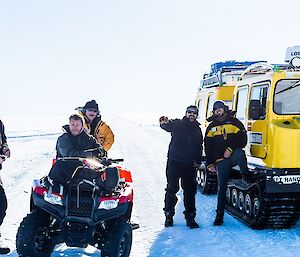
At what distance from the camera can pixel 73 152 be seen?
5273 mm

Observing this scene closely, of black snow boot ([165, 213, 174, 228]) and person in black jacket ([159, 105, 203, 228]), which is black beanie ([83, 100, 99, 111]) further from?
black snow boot ([165, 213, 174, 228])

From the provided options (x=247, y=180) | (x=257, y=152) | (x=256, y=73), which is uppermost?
(x=256, y=73)

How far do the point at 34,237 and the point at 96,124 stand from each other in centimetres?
282

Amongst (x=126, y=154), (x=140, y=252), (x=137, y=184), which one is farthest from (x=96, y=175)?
(x=126, y=154)

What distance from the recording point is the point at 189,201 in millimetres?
7188

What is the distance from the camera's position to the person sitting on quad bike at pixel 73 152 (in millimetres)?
4949

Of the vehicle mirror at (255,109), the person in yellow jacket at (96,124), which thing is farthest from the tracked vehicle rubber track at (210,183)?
the person in yellow jacket at (96,124)

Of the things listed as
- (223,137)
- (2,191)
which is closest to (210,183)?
(223,137)

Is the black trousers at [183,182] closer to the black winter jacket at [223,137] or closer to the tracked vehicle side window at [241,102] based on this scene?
the black winter jacket at [223,137]

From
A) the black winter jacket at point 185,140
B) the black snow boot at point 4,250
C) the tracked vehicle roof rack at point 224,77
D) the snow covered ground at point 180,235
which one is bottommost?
the snow covered ground at point 180,235

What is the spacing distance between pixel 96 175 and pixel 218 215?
295cm

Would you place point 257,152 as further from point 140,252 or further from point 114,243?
point 114,243

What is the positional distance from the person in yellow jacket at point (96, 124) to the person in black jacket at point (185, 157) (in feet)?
3.05

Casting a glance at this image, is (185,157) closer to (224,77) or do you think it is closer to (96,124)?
(96,124)
